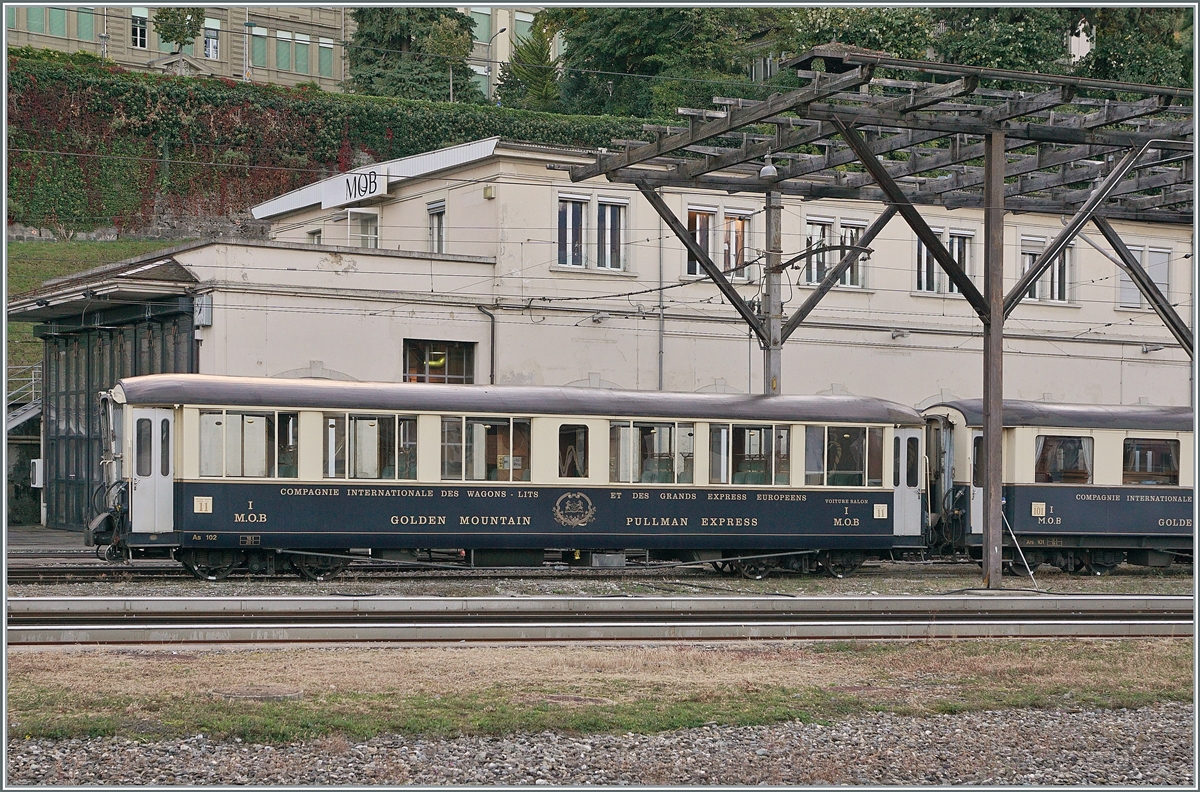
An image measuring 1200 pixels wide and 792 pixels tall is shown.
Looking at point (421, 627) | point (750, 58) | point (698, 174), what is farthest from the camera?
point (750, 58)

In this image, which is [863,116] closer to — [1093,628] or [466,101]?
[1093,628]

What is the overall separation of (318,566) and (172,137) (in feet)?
125

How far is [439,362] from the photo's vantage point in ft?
104

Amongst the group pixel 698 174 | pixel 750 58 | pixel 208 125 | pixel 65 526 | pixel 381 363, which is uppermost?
pixel 750 58

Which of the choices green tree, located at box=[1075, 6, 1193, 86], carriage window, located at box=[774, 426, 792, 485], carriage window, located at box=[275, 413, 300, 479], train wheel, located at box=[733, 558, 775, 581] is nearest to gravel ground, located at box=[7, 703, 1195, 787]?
carriage window, located at box=[275, 413, 300, 479]

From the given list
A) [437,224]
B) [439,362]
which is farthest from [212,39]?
[439,362]

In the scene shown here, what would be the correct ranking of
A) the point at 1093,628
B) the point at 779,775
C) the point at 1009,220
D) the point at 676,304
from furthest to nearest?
the point at 1009,220 → the point at 676,304 → the point at 1093,628 → the point at 779,775

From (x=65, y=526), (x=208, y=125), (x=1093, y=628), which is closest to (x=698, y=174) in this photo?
(x=1093, y=628)

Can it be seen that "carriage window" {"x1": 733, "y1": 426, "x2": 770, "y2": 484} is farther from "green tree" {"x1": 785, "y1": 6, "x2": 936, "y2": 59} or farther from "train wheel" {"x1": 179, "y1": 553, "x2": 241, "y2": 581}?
"green tree" {"x1": 785, "y1": 6, "x2": 936, "y2": 59}

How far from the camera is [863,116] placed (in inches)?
862

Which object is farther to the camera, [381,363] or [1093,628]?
[381,363]

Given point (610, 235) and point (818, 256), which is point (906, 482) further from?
point (818, 256)

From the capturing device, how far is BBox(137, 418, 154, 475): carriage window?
66.6ft

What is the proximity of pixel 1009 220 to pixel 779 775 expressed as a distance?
100ft
